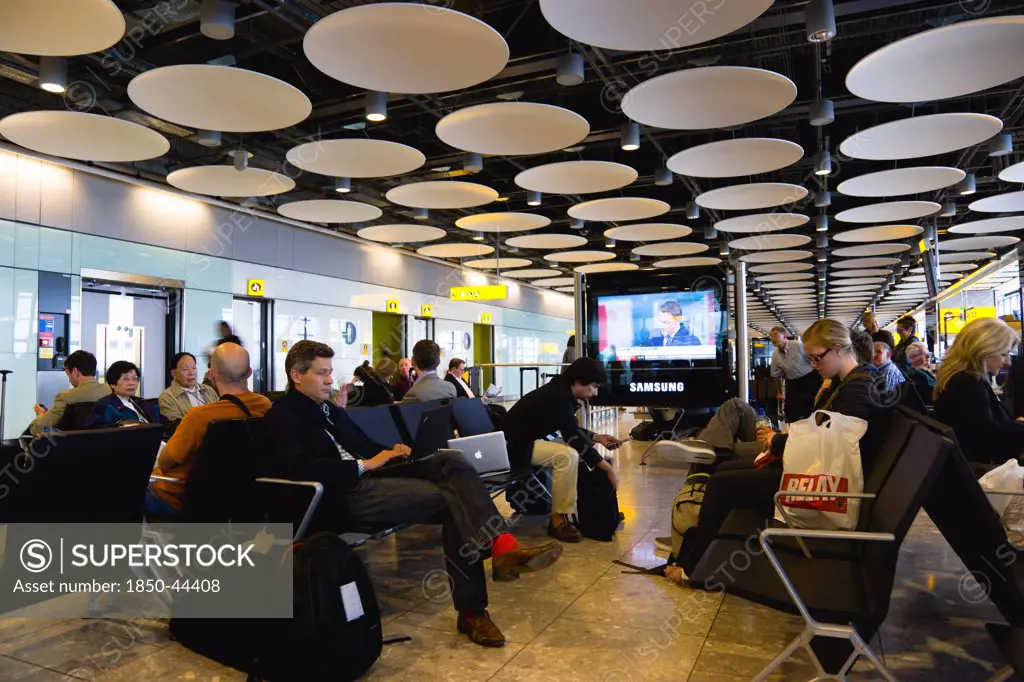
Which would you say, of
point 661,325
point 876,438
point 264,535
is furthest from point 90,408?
point 661,325

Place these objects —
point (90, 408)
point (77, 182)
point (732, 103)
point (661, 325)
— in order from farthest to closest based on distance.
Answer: point (77, 182)
point (661, 325)
point (732, 103)
point (90, 408)

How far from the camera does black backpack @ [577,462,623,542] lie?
4.79 m

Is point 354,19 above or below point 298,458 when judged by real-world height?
above

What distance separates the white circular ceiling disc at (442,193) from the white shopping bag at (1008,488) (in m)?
7.33

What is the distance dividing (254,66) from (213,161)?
3309 mm

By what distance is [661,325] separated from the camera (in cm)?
781

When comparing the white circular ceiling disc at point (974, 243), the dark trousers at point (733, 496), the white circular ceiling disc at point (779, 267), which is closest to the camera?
the dark trousers at point (733, 496)

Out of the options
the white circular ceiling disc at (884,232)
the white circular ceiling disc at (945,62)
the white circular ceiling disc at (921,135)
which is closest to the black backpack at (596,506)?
the white circular ceiling disc at (945,62)

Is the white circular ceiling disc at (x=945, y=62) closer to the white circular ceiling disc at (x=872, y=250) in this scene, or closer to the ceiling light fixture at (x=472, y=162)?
the ceiling light fixture at (x=472, y=162)

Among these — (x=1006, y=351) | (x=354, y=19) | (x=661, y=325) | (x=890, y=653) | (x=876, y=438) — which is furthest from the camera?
(x=661, y=325)

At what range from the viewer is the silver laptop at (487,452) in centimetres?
445

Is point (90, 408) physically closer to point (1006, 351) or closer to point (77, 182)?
point (1006, 351)

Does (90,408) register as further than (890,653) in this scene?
Yes

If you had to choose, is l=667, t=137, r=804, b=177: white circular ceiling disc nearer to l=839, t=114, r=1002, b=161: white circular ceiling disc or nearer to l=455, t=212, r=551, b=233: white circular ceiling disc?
l=839, t=114, r=1002, b=161: white circular ceiling disc
